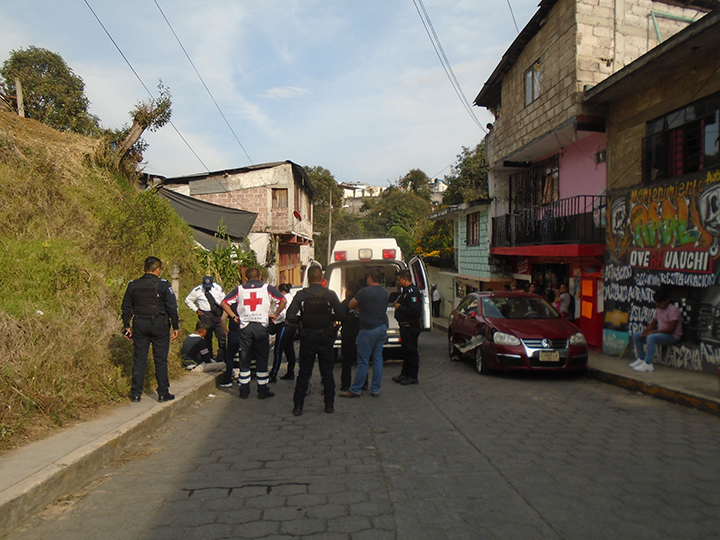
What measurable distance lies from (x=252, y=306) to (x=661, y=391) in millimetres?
6127

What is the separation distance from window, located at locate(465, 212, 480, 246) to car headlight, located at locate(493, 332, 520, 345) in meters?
12.1

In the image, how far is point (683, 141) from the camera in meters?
9.69

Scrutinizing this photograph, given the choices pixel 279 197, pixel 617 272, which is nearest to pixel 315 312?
pixel 617 272

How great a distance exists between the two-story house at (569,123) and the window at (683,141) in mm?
2104

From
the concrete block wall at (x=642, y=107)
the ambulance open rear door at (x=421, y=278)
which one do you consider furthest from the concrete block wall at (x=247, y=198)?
the concrete block wall at (x=642, y=107)

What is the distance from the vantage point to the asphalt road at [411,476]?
3463 mm

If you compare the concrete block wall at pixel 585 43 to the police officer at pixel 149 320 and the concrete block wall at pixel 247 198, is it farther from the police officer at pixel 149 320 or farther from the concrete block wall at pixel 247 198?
the concrete block wall at pixel 247 198

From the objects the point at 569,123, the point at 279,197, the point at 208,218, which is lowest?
the point at 208,218

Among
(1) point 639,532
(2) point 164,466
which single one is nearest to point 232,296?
(2) point 164,466

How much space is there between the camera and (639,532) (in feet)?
11.0

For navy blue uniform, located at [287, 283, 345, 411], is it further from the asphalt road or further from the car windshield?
the car windshield

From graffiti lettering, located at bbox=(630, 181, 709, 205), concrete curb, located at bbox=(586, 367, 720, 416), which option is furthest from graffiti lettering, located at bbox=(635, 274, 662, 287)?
concrete curb, located at bbox=(586, 367, 720, 416)

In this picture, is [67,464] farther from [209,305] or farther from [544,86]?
[544,86]

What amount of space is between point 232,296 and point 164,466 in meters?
3.22
